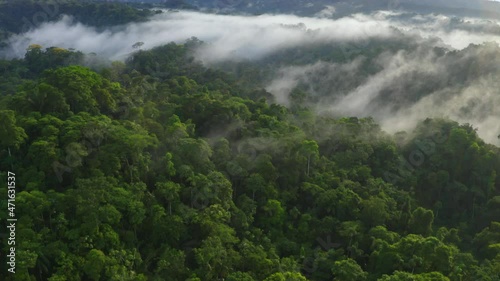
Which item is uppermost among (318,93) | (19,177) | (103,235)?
(19,177)

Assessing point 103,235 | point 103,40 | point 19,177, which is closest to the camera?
point 103,235

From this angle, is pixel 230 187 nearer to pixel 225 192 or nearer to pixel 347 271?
pixel 225 192

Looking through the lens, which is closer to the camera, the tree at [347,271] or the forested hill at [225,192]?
the forested hill at [225,192]

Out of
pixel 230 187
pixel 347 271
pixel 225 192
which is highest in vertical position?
pixel 230 187

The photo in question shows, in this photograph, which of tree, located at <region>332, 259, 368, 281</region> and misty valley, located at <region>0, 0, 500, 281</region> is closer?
misty valley, located at <region>0, 0, 500, 281</region>

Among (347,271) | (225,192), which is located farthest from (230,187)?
(347,271)

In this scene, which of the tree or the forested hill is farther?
the tree

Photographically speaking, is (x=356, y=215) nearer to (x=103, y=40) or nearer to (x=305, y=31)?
(x=305, y=31)

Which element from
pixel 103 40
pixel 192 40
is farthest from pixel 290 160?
pixel 103 40
